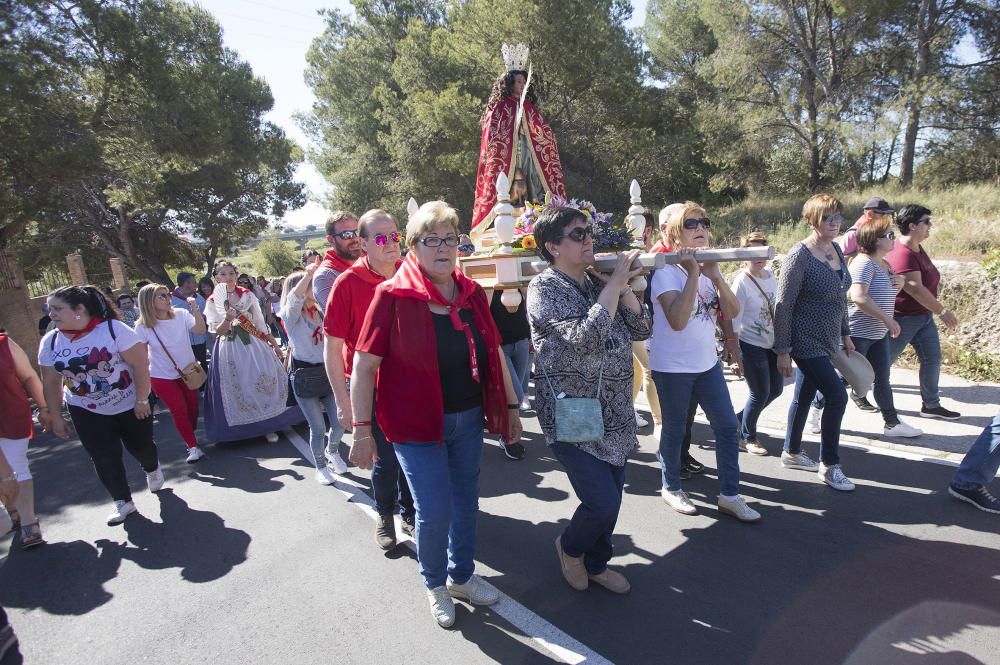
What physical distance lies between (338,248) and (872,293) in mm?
4186

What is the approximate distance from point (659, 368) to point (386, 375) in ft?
5.50

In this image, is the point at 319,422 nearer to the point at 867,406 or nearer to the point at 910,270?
the point at 867,406

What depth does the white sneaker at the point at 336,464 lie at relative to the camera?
15.3 ft

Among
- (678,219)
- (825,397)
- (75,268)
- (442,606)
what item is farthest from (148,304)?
(75,268)

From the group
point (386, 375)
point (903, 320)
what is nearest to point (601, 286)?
point (386, 375)

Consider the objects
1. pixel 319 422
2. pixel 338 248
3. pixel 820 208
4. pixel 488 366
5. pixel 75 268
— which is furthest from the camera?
pixel 75 268

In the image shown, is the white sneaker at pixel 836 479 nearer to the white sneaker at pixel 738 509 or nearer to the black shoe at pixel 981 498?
the black shoe at pixel 981 498

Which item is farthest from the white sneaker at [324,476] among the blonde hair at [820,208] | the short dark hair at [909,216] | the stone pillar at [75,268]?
the stone pillar at [75,268]

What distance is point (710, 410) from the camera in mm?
3232

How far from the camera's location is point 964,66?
12570 mm

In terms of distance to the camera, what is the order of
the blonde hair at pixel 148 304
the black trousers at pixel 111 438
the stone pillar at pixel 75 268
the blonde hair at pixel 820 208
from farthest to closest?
the stone pillar at pixel 75 268 → the blonde hair at pixel 148 304 → the black trousers at pixel 111 438 → the blonde hair at pixel 820 208

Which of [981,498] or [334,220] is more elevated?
[334,220]

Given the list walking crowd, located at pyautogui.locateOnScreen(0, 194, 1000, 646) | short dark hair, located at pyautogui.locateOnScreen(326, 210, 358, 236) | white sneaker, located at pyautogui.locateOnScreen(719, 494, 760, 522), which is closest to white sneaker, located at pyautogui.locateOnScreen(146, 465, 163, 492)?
walking crowd, located at pyautogui.locateOnScreen(0, 194, 1000, 646)

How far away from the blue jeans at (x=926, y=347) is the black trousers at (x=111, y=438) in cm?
628
